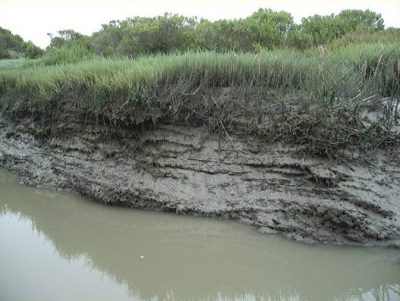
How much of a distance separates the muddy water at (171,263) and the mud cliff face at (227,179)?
0.21m

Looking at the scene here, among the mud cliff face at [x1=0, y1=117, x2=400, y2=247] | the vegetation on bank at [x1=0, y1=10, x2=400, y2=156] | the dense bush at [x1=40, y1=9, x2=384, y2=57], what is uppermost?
the dense bush at [x1=40, y1=9, x2=384, y2=57]

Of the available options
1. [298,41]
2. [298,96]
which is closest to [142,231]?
[298,96]

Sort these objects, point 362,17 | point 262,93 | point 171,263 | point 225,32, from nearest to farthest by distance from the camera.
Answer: point 171,263 < point 262,93 < point 225,32 < point 362,17

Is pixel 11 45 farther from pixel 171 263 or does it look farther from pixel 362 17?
pixel 171 263

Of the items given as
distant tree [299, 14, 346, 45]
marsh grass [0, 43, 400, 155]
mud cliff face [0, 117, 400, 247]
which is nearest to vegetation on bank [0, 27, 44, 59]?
distant tree [299, 14, 346, 45]

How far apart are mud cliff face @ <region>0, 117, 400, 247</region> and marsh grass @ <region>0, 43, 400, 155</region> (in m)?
0.23

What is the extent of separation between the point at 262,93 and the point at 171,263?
7.93 feet

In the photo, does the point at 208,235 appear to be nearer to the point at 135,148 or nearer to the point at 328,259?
the point at 328,259

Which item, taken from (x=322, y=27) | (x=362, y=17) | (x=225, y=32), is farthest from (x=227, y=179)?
(x=362, y=17)

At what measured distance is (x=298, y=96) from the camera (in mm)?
5043

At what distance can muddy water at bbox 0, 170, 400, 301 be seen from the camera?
3580 mm

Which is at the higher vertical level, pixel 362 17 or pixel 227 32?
pixel 362 17

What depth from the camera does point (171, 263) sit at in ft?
13.3

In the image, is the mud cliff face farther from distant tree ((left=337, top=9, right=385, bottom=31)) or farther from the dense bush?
distant tree ((left=337, top=9, right=385, bottom=31))
